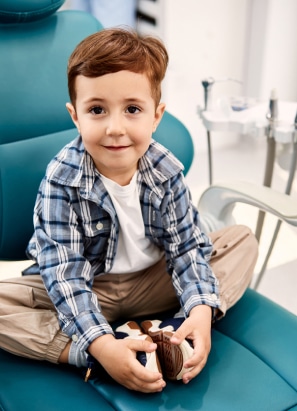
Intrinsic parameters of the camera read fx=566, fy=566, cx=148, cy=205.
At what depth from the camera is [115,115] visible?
3.16 ft

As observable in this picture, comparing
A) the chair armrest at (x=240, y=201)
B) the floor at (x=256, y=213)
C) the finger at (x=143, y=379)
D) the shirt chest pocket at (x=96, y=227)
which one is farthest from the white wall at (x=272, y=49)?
the finger at (x=143, y=379)

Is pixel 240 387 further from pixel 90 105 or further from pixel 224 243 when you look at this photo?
pixel 90 105

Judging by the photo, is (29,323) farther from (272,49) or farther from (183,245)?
(272,49)

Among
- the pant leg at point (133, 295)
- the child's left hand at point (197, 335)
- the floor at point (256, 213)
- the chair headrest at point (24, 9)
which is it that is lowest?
the floor at point (256, 213)

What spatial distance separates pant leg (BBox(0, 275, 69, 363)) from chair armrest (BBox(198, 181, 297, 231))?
1.48 ft

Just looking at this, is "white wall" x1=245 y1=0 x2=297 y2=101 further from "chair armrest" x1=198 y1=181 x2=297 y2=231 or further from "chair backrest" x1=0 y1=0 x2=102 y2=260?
"chair backrest" x1=0 y1=0 x2=102 y2=260

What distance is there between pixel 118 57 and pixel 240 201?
1.48ft

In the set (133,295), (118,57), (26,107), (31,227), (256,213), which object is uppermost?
(118,57)

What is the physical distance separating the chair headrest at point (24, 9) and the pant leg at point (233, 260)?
0.59 m

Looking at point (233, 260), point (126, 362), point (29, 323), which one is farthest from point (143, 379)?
point (233, 260)

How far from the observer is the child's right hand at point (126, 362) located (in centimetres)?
89

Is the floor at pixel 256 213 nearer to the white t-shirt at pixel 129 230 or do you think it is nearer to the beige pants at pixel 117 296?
the beige pants at pixel 117 296

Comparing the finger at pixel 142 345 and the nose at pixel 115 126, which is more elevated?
the nose at pixel 115 126

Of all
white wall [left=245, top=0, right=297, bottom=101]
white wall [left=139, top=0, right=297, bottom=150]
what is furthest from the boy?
white wall [left=245, top=0, right=297, bottom=101]
